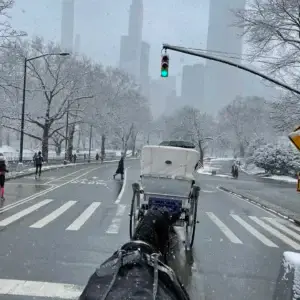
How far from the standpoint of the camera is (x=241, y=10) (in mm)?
25078

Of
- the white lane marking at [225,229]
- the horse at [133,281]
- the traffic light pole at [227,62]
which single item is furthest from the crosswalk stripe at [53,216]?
the horse at [133,281]

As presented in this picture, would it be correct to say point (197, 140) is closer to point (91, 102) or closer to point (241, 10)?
point (91, 102)

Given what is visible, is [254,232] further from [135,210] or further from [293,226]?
[135,210]

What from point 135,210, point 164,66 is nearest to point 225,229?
point 135,210

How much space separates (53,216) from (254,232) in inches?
252

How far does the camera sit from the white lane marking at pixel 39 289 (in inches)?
246

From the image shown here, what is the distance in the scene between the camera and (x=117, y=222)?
13172mm

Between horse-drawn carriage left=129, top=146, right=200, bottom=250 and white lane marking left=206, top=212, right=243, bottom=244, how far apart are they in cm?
171

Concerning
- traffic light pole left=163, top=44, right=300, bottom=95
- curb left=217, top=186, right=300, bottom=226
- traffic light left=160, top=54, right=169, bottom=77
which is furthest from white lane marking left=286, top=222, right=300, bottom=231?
traffic light left=160, top=54, right=169, bottom=77

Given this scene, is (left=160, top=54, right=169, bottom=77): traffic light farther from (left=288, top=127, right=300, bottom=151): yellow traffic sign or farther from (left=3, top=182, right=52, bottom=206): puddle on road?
(left=288, top=127, right=300, bottom=151): yellow traffic sign

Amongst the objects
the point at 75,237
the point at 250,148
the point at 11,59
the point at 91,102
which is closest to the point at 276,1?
the point at 75,237

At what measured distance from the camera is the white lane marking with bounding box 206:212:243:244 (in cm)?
1149

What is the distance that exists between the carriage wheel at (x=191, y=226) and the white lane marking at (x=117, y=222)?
2.44 m

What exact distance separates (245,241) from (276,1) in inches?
674
